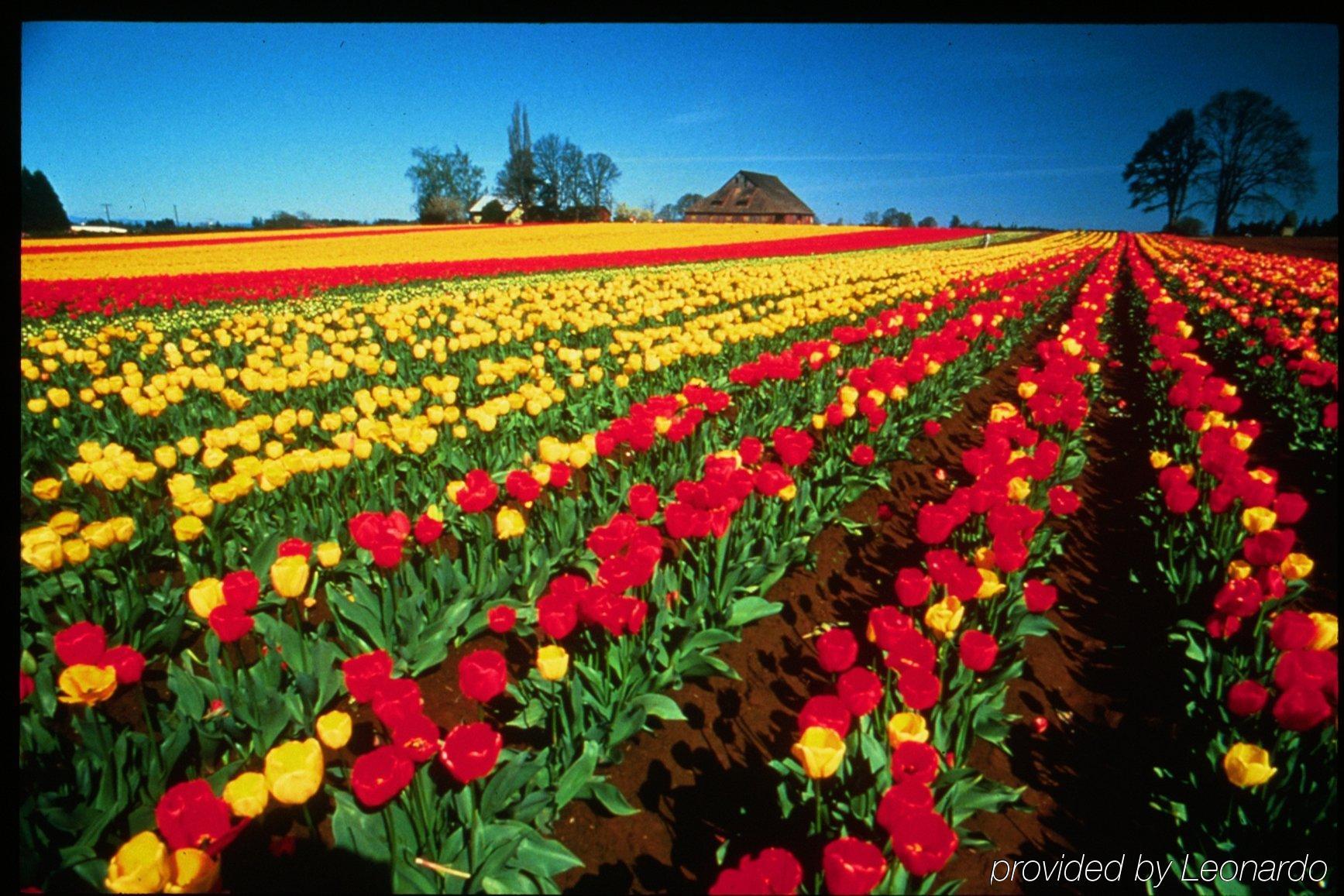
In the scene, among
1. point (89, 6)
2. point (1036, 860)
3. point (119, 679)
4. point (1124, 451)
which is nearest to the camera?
point (89, 6)

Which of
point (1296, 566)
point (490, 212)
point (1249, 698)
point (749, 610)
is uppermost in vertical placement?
point (490, 212)

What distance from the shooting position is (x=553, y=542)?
3770mm

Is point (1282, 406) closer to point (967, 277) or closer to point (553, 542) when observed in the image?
point (553, 542)

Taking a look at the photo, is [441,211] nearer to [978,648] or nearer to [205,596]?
[205,596]

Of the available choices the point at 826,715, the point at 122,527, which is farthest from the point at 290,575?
the point at 826,715

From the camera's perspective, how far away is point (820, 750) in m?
1.71

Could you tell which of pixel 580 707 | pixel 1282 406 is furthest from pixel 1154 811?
pixel 1282 406

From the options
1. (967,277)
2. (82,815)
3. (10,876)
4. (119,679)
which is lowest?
(82,815)

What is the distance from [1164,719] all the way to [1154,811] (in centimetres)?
62

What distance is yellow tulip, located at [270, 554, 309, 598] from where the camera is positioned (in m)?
2.34

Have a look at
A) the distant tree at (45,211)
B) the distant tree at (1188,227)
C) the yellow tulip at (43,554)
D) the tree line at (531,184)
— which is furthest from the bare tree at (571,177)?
the yellow tulip at (43,554)

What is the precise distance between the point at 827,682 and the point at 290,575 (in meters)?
2.50

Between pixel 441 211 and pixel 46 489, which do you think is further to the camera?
pixel 441 211

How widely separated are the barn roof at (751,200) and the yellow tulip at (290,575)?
77.0 metres
